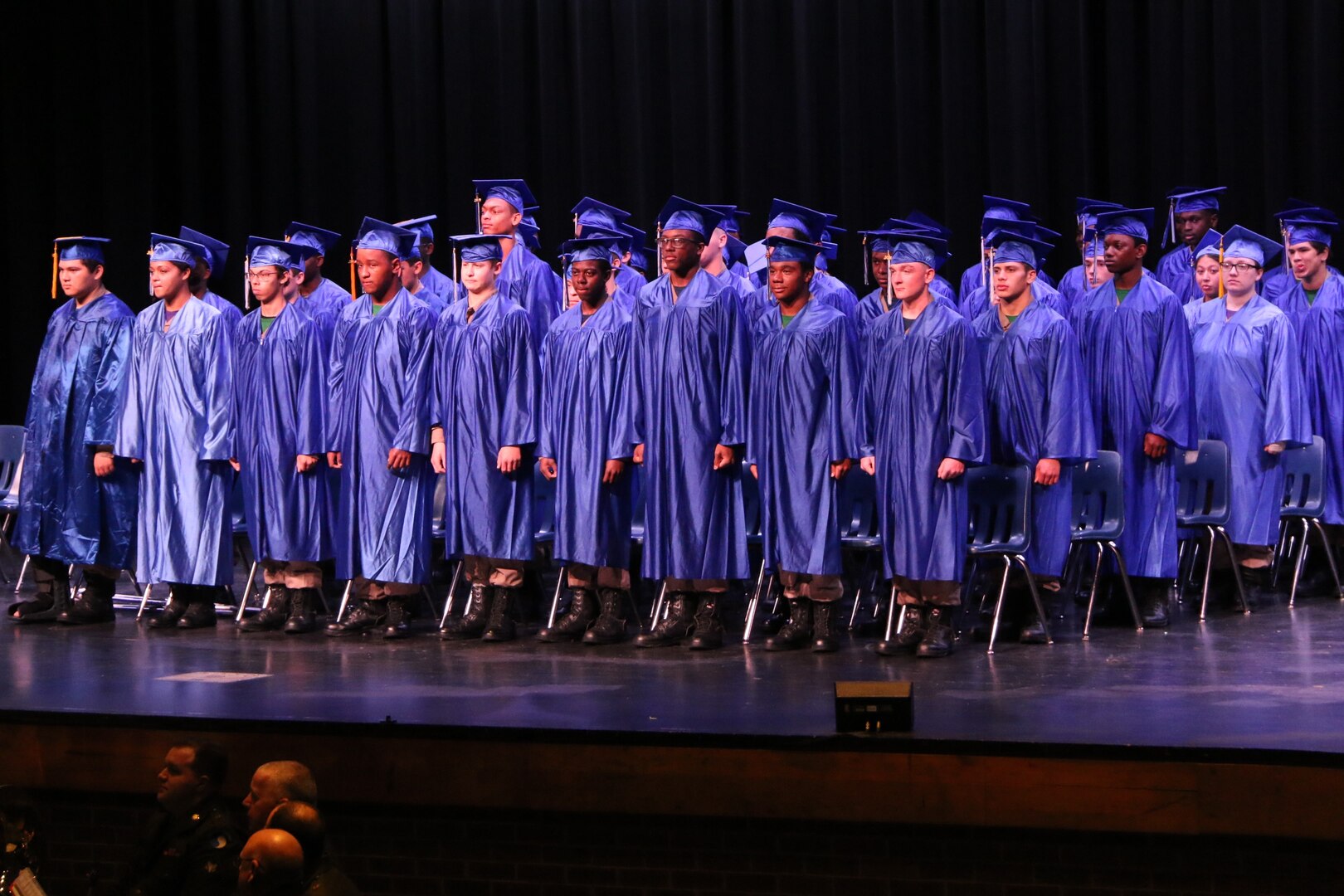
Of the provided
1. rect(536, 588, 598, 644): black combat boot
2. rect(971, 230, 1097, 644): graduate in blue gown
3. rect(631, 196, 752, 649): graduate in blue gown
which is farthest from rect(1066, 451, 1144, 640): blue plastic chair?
rect(536, 588, 598, 644): black combat boot

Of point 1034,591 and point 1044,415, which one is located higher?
point 1044,415

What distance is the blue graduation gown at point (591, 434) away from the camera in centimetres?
665

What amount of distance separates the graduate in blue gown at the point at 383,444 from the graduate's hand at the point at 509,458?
0.36 m

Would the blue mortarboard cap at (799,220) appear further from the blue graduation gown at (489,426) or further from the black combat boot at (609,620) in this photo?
the black combat boot at (609,620)

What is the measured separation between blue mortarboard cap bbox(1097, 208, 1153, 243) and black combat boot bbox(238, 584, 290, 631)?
3949mm

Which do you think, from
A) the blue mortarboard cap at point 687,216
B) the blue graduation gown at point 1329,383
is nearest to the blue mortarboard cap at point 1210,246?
the blue graduation gown at point 1329,383

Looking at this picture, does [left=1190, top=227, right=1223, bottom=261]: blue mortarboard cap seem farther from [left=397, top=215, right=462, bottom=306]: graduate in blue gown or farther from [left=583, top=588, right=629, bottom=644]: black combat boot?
[left=397, top=215, right=462, bottom=306]: graduate in blue gown

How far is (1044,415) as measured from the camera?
257 inches

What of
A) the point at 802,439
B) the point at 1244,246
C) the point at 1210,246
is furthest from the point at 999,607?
the point at 1210,246

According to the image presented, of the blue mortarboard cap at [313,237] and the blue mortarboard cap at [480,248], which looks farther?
the blue mortarboard cap at [313,237]

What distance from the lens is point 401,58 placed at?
11664 mm

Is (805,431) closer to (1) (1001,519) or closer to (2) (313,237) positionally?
(1) (1001,519)

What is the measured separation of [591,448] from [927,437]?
140cm

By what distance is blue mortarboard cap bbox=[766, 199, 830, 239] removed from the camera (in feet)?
21.8
